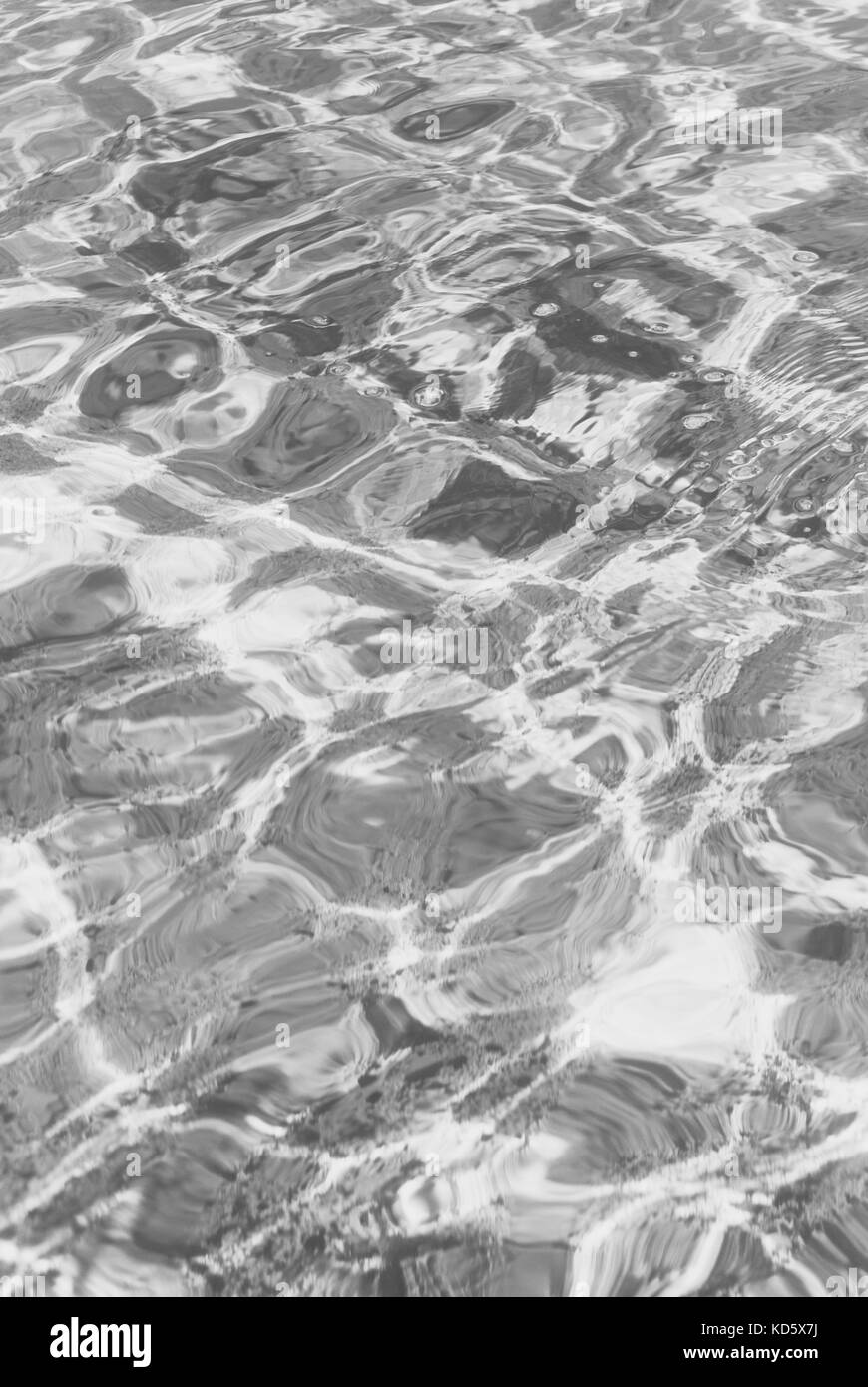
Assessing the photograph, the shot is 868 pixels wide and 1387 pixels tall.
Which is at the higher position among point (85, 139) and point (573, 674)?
point (85, 139)

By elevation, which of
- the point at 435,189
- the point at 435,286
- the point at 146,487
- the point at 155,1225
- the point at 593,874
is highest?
the point at 435,189

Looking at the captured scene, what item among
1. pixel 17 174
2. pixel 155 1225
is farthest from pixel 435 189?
pixel 155 1225

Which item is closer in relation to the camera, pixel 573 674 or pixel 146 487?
pixel 573 674

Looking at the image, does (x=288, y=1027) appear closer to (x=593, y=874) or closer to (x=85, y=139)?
(x=593, y=874)

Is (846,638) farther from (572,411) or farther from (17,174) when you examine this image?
(17,174)
